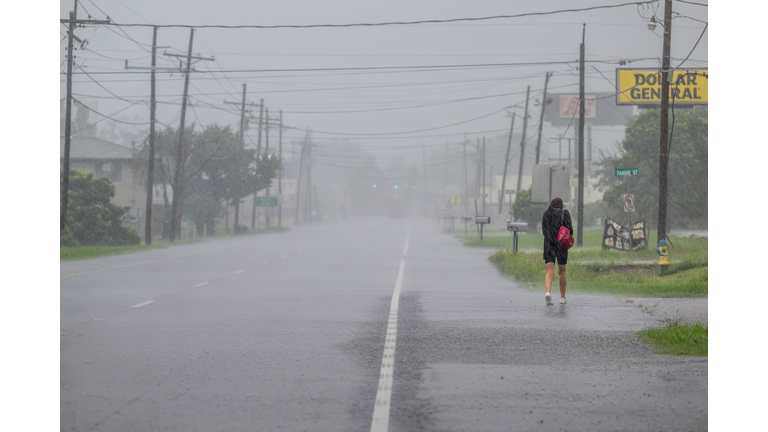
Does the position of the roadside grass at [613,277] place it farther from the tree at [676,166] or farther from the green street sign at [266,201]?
the green street sign at [266,201]

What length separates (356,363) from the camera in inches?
330

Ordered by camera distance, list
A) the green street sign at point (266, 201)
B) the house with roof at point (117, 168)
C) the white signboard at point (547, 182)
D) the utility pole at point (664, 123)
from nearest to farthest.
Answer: the utility pole at point (664, 123), the white signboard at point (547, 182), the house with roof at point (117, 168), the green street sign at point (266, 201)

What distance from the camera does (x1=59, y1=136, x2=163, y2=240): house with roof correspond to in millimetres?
54487

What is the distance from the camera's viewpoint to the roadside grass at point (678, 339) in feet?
29.9

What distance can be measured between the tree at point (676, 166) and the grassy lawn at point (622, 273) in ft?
49.0

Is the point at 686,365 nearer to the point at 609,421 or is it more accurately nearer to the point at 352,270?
the point at 609,421

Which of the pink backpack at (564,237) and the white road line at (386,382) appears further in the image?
the pink backpack at (564,237)

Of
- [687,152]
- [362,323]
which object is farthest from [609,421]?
[687,152]

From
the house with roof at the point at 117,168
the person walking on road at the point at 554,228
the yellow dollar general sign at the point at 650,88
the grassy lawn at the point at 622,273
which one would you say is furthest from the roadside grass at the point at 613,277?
the house with roof at the point at 117,168

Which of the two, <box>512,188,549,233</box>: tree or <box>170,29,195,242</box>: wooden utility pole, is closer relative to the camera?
<box>170,29,195,242</box>: wooden utility pole

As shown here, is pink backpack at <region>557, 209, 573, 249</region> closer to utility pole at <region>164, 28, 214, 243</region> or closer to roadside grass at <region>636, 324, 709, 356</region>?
roadside grass at <region>636, 324, 709, 356</region>

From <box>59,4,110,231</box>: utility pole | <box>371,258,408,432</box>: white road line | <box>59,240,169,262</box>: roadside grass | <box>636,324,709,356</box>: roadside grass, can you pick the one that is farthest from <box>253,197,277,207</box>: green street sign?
<box>636,324,709,356</box>: roadside grass

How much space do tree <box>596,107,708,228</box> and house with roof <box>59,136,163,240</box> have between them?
30669 mm

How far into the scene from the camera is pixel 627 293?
52.5 ft
